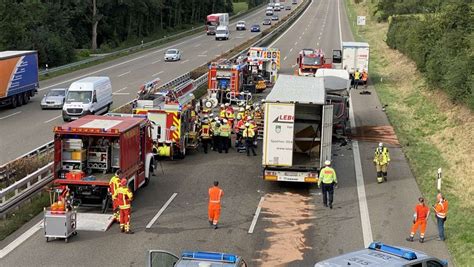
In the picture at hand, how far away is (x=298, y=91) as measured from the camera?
24266 mm

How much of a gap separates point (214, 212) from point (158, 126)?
8.83 meters

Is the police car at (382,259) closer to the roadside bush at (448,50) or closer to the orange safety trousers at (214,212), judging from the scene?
the orange safety trousers at (214,212)

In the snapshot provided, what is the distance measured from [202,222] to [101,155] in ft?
13.0

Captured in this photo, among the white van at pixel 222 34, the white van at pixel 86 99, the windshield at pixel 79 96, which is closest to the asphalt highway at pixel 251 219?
the white van at pixel 86 99

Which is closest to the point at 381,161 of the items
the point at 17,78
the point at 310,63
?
the point at 17,78

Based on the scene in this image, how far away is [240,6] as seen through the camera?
182 meters

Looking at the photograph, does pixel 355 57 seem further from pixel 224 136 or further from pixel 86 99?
pixel 224 136

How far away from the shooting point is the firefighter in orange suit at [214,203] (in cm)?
1795

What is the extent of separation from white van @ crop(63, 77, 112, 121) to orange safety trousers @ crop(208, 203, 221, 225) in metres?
18.7

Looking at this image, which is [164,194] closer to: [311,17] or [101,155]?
[101,155]

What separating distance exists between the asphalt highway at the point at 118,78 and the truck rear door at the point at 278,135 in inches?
411

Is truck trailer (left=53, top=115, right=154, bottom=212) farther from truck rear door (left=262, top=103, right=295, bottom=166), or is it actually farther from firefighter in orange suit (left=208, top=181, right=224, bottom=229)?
truck rear door (left=262, top=103, right=295, bottom=166)

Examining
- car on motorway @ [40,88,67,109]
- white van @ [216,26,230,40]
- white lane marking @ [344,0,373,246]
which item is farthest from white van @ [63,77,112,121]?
white van @ [216,26,230,40]

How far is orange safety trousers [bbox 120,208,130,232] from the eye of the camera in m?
17.8
